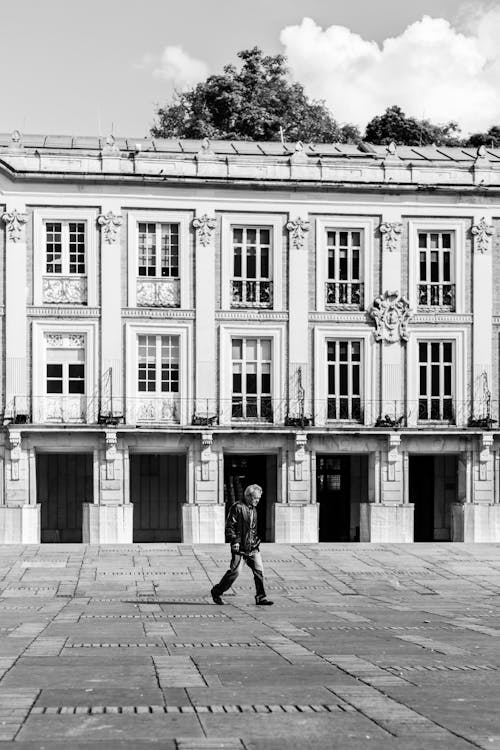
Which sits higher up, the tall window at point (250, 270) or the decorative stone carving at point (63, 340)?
the tall window at point (250, 270)

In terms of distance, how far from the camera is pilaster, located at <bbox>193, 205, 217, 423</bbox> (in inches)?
1577

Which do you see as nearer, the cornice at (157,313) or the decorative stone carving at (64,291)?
the decorative stone carving at (64,291)

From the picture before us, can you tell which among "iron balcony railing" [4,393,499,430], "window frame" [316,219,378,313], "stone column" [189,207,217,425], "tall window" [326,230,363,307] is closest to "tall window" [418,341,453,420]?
"iron balcony railing" [4,393,499,430]

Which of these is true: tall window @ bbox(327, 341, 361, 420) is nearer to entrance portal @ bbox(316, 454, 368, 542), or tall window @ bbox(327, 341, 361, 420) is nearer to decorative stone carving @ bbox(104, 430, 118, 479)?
entrance portal @ bbox(316, 454, 368, 542)

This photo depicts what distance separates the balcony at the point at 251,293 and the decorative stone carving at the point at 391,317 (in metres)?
3.25

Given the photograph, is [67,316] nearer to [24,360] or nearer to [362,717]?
[24,360]

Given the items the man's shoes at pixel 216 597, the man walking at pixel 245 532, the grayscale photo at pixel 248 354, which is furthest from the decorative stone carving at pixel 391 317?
the man walking at pixel 245 532

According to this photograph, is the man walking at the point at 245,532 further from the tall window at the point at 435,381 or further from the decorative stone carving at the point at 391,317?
the tall window at the point at 435,381

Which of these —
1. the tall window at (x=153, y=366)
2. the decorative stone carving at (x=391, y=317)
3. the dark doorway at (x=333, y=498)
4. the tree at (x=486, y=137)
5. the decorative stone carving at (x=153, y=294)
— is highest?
the tree at (x=486, y=137)

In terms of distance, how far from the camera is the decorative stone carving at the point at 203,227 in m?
40.0

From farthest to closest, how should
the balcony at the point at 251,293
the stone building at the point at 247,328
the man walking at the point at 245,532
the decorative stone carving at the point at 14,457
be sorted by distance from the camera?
the balcony at the point at 251,293, the stone building at the point at 247,328, the decorative stone carving at the point at 14,457, the man walking at the point at 245,532

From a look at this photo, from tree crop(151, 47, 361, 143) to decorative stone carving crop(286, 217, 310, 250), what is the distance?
19079 mm

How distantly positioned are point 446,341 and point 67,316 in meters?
11.7

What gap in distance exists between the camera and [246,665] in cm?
1428
